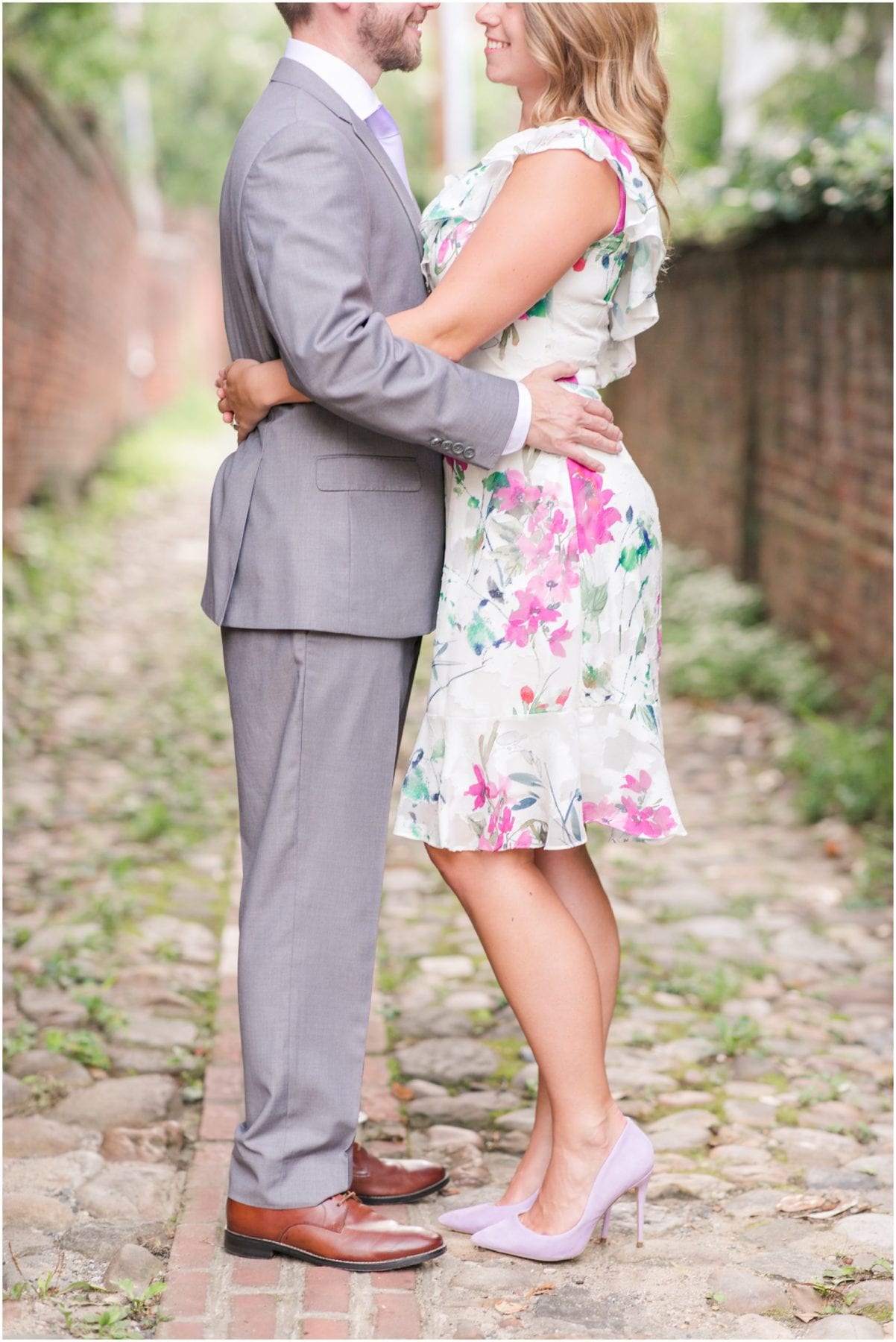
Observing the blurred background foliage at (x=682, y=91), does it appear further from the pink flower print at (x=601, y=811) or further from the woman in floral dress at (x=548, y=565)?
the pink flower print at (x=601, y=811)

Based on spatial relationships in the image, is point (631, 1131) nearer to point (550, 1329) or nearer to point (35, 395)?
point (550, 1329)

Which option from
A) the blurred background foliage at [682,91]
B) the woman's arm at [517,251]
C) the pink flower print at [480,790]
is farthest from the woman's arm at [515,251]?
the pink flower print at [480,790]

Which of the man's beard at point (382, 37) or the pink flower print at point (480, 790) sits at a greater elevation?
the man's beard at point (382, 37)

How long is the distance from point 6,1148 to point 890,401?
15.1 feet

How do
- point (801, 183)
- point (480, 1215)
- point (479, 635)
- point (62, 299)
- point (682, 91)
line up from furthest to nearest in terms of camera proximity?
point (682, 91) → point (62, 299) → point (801, 183) → point (480, 1215) → point (479, 635)

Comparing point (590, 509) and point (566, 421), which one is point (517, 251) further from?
point (590, 509)

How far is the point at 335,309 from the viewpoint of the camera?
2215 millimetres

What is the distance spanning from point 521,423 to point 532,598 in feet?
0.90

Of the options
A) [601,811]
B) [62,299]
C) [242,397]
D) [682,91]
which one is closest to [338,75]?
[242,397]

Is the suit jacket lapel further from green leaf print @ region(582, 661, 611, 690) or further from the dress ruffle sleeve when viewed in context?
green leaf print @ region(582, 661, 611, 690)

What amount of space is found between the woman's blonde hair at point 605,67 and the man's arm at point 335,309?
0.35 meters

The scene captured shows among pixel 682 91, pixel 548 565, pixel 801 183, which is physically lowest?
pixel 548 565

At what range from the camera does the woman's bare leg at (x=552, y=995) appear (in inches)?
97.3

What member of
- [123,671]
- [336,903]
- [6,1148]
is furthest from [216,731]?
[336,903]
